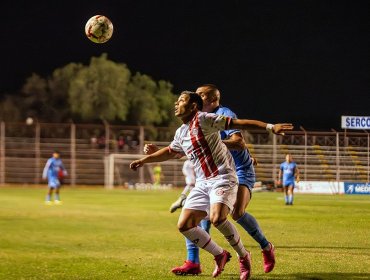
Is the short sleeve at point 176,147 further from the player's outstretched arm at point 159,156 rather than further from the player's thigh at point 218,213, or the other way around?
the player's thigh at point 218,213

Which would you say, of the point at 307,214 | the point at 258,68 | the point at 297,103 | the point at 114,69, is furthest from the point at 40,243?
the point at 114,69

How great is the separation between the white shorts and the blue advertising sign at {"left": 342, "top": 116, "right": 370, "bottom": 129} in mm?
12638

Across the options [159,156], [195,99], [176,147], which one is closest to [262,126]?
[195,99]

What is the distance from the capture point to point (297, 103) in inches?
1661

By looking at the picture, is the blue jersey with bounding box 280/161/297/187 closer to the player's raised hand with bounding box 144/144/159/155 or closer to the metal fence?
the metal fence

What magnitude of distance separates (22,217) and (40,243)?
A: 7.39 metres

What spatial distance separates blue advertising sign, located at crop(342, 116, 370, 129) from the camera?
2064 cm

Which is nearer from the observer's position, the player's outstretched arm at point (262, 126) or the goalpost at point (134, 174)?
the player's outstretched arm at point (262, 126)

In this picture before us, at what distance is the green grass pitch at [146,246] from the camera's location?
30.6ft

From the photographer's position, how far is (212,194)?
27.1 feet

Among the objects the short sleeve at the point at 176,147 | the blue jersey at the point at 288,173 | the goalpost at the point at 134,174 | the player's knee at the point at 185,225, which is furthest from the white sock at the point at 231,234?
the goalpost at the point at 134,174

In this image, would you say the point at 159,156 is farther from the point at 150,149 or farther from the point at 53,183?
the point at 53,183

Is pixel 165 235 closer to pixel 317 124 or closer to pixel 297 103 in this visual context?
pixel 317 124

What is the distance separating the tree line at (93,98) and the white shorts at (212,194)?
51.9 metres
